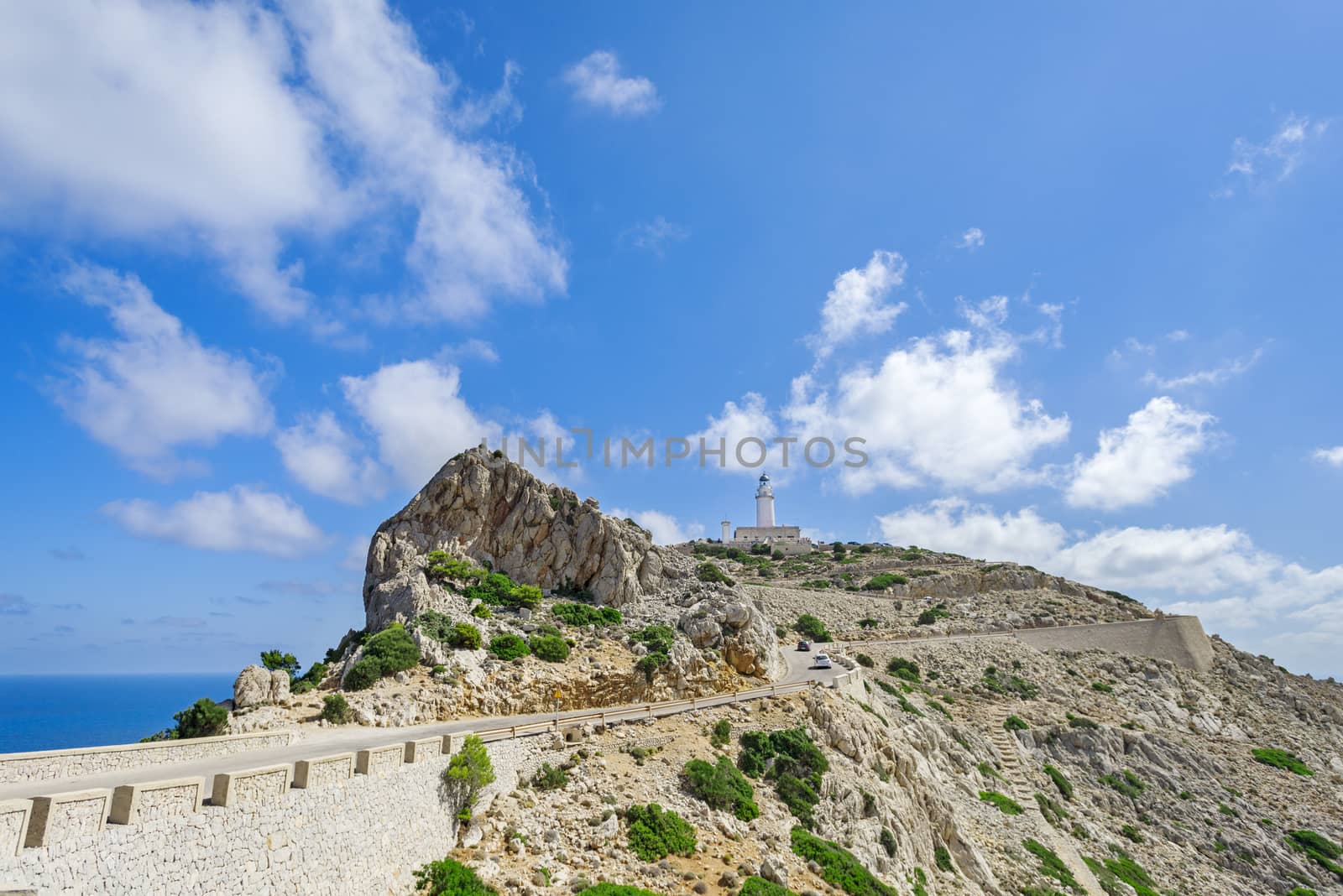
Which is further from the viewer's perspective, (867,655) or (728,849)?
(867,655)

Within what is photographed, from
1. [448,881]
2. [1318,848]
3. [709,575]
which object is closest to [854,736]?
[709,575]

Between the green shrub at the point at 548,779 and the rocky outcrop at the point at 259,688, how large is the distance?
925cm

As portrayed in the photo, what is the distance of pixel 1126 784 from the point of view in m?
38.0

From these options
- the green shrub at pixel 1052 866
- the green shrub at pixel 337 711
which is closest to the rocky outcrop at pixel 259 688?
the green shrub at pixel 337 711

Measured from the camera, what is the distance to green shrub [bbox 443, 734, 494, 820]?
54.1 feet

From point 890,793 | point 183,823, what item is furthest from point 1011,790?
point 183,823

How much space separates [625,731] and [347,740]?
8.31 m

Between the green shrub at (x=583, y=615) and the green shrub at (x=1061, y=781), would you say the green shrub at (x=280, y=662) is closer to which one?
the green shrub at (x=583, y=615)

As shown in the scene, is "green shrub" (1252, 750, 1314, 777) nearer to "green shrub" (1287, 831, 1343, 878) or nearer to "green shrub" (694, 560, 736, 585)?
"green shrub" (1287, 831, 1343, 878)

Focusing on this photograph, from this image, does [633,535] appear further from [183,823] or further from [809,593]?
[809,593]

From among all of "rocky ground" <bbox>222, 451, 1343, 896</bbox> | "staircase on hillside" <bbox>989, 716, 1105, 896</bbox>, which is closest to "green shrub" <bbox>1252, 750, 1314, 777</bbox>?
"rocky ground" <bbox>222, 451, 1343, 896</bbox>

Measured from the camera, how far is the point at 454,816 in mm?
16406

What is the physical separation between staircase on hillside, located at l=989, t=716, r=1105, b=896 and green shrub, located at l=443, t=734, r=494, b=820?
84.3ft

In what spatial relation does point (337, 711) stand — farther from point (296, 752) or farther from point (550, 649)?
point (550, 649)
